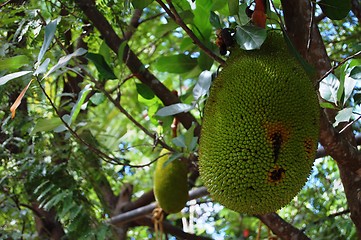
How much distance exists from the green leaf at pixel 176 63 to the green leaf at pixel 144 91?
9 cm

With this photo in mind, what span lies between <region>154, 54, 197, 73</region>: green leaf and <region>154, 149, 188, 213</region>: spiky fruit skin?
0.32 meters

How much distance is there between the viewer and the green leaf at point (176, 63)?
1.37m

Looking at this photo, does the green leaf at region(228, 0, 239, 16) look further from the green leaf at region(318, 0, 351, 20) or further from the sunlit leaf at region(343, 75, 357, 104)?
the sunlit leaf at region(343, 75, 357, 104)

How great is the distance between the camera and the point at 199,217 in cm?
259

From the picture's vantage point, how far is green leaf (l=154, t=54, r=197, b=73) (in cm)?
137

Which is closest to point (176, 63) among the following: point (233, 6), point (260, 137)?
point (233, 6)

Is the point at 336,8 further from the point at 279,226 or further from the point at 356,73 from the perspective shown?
the point at 279,226

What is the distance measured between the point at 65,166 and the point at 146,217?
1.53 ft

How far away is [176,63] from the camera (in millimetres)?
1375

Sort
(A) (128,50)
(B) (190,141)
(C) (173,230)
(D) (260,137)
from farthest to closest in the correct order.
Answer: (C) (173,230) → (A) (128,50) → (B) (190,141) → (D) (260,137)

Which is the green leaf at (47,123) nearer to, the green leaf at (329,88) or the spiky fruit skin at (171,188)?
the spiky fruit skin at (171,188)

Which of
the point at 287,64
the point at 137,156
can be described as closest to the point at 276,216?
the point at 287,64

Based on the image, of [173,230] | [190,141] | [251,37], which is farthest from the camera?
[173,230]

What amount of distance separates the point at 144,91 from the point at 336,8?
1.63 ft
